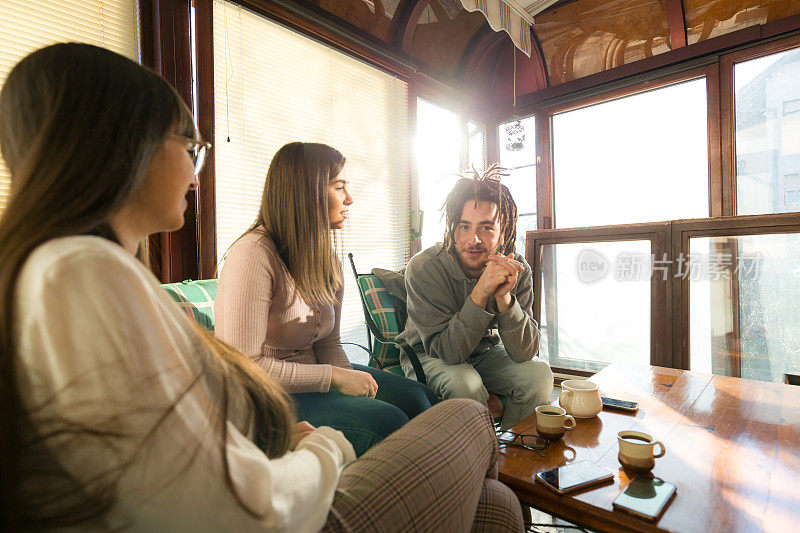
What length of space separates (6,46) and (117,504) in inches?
81.1

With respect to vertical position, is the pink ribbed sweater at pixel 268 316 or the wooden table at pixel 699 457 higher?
the pink ribbed sweater at pixel 268 316

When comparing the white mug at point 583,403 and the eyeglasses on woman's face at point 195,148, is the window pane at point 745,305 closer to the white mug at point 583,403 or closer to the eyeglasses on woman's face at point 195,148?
the white mug at point 583,403

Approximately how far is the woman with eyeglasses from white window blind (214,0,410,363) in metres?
1.88

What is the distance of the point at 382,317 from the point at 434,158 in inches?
86.9

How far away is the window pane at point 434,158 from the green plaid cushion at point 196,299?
2.31 metres

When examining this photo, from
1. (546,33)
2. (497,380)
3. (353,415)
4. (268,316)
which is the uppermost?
(546,33)

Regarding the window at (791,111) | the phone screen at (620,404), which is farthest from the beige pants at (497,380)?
the window at (791,111)

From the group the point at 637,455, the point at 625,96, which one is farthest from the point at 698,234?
the point at 637,455

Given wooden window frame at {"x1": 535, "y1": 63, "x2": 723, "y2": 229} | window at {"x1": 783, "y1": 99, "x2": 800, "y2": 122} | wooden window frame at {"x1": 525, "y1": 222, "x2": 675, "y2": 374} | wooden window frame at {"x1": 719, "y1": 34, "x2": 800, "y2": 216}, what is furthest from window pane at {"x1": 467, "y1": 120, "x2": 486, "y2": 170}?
window at {"x1": 783, "y1": 99, "x2": 800, "y2": 122}

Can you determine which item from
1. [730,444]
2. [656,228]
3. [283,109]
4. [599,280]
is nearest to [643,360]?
[599,280]

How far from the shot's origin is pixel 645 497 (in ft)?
2.75

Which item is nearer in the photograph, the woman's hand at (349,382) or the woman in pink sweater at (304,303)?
the woman in pink sweater at (304,303)

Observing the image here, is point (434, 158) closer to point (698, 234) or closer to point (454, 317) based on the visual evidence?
point (698, 234)

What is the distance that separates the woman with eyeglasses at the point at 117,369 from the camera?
15.4 inches
